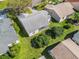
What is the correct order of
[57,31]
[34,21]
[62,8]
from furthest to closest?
[62,8], [57,31], [34,21]

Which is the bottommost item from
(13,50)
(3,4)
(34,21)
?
(13,50)

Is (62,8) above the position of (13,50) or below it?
above

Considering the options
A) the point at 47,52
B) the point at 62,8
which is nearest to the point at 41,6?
the point at 62,8

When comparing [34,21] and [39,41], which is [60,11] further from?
[39,41]

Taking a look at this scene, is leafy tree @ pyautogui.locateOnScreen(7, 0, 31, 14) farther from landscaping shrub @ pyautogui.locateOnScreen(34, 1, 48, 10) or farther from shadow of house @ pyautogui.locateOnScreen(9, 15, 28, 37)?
landscaping shrub @ pyautogui.locateOnScreen(34, 1, 48, 10)

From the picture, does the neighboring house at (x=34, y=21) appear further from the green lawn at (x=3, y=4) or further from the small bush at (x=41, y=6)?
the green lawn at (x=3, y=4)

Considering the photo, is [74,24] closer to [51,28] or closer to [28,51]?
[51,28]

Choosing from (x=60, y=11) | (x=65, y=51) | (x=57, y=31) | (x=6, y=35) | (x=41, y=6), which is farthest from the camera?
(x=41, y=6)
